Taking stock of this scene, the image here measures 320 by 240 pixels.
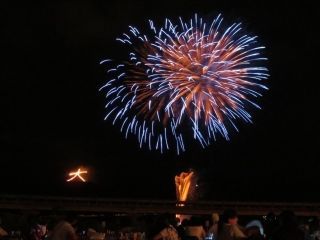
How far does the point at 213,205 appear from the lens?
82.4 metres

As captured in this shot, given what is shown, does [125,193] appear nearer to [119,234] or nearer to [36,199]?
[36,199]

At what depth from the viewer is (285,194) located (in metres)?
108

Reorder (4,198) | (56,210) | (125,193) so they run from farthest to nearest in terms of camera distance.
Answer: (125,193) → (4,198) → (56,210)

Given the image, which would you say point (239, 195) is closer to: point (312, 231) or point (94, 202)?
point (94, 202)

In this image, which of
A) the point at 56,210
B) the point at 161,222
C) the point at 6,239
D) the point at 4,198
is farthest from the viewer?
the point at 4,198

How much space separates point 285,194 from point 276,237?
4042 inches

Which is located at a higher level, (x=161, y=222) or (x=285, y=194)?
(x=285, y=194)

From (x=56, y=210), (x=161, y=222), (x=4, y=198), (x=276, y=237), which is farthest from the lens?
(x=4, y=198)

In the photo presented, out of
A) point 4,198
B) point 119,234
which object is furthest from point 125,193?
point 119,234

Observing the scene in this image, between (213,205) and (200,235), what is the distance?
231 feet

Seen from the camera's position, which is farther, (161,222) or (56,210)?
(56,210)

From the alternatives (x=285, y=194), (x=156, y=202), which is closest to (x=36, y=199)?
(x=156, y=202)

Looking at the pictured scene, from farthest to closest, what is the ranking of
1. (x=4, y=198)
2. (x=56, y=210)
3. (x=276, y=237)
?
(x=4, y=198)
(x=56, y=210)
(x=276, y=237)

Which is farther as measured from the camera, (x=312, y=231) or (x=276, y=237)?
(x=312, y=231)
